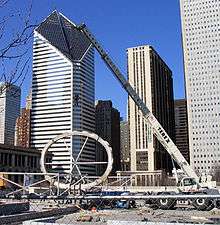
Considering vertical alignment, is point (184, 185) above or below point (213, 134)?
below

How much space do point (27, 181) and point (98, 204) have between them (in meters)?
20.8

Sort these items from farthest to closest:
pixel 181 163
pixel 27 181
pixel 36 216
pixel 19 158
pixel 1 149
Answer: pixel 19 158 < pixel 1 149 < pixel 181 163 < pixel 27 181 < pixel 36 216

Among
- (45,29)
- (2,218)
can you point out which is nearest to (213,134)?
(45,29)

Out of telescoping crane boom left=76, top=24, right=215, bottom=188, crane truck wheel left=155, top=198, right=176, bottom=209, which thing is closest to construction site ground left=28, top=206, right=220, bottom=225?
crane truck wheel left=155, top=198, right=176, bottom=209

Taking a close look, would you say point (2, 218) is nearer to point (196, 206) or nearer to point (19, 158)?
point (196, 206)

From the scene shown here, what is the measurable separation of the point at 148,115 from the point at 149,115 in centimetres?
22

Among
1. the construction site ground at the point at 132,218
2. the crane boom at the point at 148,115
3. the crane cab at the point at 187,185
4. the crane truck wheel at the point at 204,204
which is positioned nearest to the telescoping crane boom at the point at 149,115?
the crane boom at the point at 148,115

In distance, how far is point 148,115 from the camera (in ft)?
210

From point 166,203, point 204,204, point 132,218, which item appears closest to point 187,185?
point 166,203

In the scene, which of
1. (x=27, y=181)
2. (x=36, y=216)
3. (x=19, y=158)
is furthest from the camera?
(x=19, y=158)

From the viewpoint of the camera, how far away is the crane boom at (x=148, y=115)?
61.9m

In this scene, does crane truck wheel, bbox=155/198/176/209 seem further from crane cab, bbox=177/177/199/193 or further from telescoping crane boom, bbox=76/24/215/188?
telescoping crane boom, bbox=76/24/215/188

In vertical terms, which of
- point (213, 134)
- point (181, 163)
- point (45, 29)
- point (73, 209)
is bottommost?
point (73, 209)

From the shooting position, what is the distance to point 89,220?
884 inches
